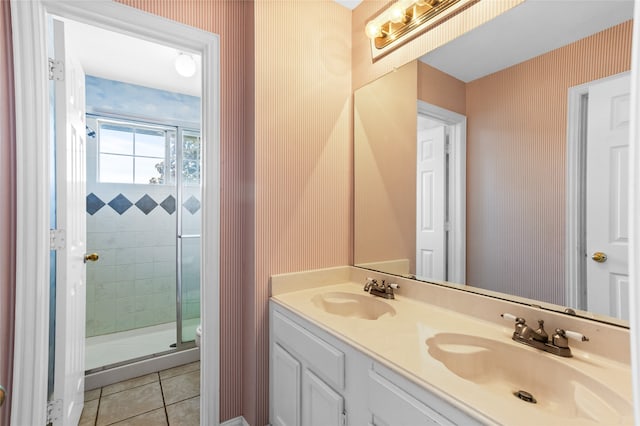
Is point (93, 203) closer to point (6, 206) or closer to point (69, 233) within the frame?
point (69, 233)

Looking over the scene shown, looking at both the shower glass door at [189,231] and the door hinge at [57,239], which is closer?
the door hinge at [57,239]

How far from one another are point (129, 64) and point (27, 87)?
1.38m

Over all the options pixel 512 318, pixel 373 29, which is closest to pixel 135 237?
pixel 373 29

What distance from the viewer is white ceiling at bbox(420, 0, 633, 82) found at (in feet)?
3.09

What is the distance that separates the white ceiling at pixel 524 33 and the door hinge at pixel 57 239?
1.88 m

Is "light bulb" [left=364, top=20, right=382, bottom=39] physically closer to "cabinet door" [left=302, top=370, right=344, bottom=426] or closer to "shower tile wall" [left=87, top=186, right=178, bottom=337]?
"cabinet door" [left=302, top=370, right=344, bottom=426]

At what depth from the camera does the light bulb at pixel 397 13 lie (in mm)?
1498

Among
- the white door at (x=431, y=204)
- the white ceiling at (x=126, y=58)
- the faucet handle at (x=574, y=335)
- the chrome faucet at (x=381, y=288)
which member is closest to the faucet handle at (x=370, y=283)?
the chrome faucet at (x=381, y=288)

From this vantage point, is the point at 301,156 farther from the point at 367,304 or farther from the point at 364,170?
the point at 367,304

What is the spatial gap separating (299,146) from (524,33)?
106 centimetres

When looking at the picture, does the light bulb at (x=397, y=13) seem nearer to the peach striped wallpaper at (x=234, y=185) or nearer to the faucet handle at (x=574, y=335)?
the peach striped wallpaper at (x=234, y=185)

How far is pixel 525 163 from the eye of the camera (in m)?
1.12

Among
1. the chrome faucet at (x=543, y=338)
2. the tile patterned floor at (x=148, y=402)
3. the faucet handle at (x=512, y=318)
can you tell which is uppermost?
the faucet handle at (x=512, y=318)

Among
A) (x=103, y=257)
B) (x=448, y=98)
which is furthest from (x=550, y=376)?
(x=103, y=257)
